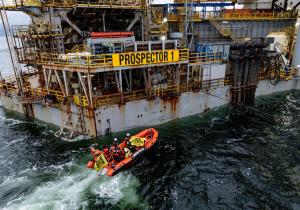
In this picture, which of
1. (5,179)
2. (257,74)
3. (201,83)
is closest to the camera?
(5,179)

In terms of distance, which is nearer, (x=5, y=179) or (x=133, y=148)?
(x=5, y=179)

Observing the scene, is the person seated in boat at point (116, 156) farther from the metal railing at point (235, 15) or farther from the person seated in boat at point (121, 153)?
the metal railing at point (235, 15)

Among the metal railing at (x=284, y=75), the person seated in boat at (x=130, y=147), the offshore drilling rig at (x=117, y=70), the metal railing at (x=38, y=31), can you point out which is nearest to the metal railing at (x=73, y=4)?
the offshore drilling rig at (x=117, y=70)

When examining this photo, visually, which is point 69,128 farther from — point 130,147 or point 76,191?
point 76,191

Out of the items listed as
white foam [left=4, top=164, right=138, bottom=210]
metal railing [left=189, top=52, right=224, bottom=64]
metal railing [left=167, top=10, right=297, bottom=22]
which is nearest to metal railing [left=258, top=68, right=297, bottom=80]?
metal railing [left=189, top=52, right=224, bottom=64]

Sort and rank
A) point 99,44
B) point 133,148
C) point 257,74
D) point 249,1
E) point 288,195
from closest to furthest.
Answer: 1. point 288,195
2. point 133,148
3. point 99,44
4. point 257,74
5. point 249,1

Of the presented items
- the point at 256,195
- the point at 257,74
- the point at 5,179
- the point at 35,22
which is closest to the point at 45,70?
the point at 35,22

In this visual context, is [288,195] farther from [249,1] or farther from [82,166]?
[249,1]
